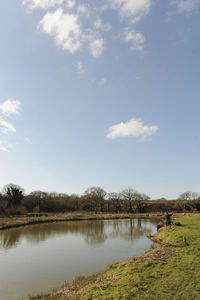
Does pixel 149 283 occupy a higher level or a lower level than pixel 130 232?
higher

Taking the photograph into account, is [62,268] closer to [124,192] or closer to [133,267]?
[133,267]

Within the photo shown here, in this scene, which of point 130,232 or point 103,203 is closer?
point 130,232

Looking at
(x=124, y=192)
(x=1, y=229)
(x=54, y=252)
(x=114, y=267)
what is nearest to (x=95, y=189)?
(x=124, y=192)

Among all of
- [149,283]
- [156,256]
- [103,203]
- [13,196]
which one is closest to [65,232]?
[156,256]

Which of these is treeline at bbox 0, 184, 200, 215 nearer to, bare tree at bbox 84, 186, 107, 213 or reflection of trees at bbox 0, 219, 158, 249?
bare tree at bbox 84, 186, 107, 213

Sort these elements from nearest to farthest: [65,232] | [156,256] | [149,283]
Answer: [149,283], [156,256], [65,232]

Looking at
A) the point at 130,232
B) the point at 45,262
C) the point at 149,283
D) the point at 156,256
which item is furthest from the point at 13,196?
the point at 149,283

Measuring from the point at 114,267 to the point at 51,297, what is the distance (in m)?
4.64

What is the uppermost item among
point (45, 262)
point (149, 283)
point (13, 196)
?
point (13, 196)

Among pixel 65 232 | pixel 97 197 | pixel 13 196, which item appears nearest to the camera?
pixel 65 232

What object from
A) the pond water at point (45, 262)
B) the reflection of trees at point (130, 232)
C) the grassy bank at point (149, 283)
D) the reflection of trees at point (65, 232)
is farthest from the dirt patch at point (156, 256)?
the reflection of trees at point (130, 232)

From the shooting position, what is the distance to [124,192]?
7231 cm

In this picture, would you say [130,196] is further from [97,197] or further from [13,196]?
[13,196]

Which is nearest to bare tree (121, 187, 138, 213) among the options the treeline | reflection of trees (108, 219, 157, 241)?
the treeline
